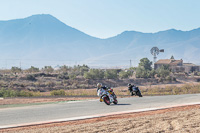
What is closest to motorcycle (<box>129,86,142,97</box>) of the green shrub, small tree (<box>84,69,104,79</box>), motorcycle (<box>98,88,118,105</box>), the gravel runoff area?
motorcycle (<box>98,88,118,105</box>)

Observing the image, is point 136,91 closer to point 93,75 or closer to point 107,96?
point 107,96

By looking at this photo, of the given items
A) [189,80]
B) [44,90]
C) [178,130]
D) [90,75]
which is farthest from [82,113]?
[189,80]

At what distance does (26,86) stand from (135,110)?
31.3m

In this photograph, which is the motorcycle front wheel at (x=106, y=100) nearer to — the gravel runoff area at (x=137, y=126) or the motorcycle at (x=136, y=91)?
the gravel runoff area at (x=137, y=126)

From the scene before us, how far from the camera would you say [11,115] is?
13.4 m

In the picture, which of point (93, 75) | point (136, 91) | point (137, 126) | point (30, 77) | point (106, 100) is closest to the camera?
point (137, 126)

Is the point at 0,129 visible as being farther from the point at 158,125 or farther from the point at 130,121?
the point at 158,125

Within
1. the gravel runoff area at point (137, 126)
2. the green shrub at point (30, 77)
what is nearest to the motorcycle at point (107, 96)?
the gravel runoff area at point (137, 126)

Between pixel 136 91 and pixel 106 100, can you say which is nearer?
pixel 106 100

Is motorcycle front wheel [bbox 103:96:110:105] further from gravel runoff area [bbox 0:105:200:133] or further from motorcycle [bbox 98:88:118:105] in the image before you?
gravel runoff area [bbox 0:105:200:133]

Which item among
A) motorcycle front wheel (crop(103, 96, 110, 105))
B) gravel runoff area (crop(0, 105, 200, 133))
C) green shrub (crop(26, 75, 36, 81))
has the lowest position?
gravel runoff area (crop(0, 105, 200, 133))

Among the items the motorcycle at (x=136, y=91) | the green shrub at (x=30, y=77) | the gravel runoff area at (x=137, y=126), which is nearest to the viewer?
the gravel runoff area at (x=137, y=126)

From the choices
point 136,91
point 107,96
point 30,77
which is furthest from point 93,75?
point 107,96

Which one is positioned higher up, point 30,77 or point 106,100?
point 30,77
